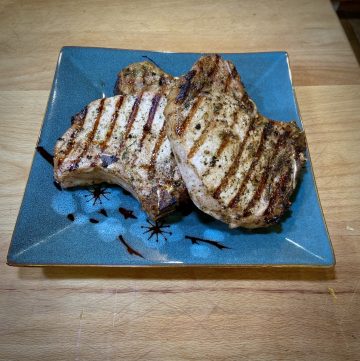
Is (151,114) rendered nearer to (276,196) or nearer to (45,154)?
(45,154)

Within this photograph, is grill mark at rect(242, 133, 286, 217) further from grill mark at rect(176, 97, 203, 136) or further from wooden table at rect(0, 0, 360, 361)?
grill mark at rect(176, 97, 203, 136)

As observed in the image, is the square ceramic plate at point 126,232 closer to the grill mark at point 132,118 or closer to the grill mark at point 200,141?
the grill mark at point 132,118

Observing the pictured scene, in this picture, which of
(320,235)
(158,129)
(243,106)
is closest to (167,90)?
(158,129)

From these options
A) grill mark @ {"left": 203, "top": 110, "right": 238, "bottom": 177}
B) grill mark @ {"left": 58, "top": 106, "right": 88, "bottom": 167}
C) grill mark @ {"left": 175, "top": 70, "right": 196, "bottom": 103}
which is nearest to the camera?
grill mark @ {"left": 203, "top": 110, "right": 238, "bottom": 177}

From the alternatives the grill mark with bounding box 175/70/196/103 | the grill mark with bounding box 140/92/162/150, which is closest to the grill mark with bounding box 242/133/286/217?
the grill mark with bounding box 175/70/196/103

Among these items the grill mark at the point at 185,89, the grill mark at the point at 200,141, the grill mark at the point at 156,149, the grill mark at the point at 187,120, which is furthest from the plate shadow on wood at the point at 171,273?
the grill mark at the point at 185,89

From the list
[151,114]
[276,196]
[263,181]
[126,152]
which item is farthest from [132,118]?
[276,196]
